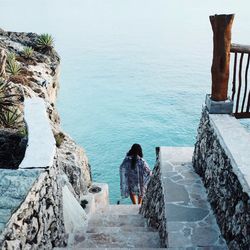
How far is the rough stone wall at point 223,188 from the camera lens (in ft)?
14.9

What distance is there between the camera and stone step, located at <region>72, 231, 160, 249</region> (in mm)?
6227

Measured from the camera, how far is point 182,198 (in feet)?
22.3

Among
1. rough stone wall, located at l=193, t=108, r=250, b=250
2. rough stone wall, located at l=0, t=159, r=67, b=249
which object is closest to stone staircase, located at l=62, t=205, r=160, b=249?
rough stone wall, located at l=0, t=159, r=67, b=249

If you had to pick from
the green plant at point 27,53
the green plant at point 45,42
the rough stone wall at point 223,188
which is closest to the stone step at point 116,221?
the rough stone wall at point 223,188

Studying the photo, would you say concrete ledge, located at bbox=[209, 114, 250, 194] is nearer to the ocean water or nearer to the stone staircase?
the stone staircase

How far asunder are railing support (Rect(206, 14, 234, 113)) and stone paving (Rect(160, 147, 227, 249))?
5.43 ft

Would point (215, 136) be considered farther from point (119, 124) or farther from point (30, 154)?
point (119, 124)

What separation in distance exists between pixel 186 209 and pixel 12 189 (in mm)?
3457

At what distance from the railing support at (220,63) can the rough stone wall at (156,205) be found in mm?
2118

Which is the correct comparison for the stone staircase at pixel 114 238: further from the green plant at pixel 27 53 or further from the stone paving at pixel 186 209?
the green plant at pixel 27 53

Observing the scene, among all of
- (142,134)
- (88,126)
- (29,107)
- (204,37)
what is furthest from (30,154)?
(204,37)

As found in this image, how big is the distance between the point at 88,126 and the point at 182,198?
35039mm

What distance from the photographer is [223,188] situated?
220 inches

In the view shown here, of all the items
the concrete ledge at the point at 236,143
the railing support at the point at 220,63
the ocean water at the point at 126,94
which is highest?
Result: the railing support at the point at 220,63
